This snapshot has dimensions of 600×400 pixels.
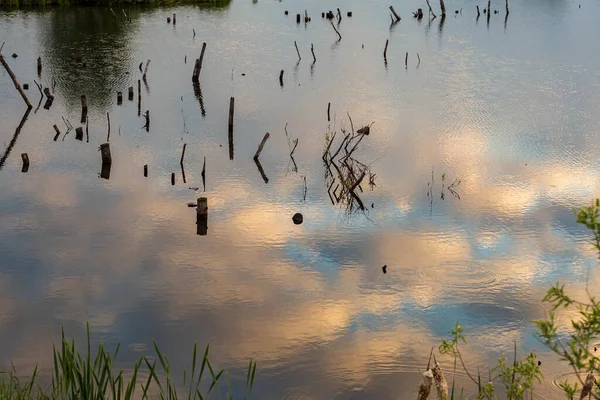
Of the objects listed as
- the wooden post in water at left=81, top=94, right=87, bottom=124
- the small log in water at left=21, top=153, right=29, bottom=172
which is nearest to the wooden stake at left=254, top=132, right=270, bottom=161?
the small log in water at left=21, top=153, right=29, bottom=172

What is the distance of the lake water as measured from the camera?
1631 cm

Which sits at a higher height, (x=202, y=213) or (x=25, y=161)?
(x=25, y=161)

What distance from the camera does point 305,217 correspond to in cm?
2298

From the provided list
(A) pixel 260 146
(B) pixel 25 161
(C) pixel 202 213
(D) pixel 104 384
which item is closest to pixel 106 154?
(B) pixel 25 161

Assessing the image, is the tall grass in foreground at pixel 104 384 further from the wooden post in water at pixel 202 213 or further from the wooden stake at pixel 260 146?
the wooden stake at pixel 260 146

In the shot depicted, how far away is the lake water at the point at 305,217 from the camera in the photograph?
16.3m

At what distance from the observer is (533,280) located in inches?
746

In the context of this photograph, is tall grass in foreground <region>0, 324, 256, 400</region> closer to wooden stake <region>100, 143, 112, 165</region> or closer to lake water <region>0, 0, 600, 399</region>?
lake water <region>0, 0, 600, 399</region>

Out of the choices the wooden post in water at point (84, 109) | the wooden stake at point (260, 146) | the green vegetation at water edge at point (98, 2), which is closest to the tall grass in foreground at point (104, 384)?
the wooden stake at point (260, 146)

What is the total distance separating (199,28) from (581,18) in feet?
99.5

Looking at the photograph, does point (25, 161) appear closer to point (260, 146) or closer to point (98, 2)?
point (260, 146)

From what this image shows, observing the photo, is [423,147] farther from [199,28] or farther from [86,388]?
Answer: [199,28]

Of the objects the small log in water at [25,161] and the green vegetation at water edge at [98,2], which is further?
the green vegetation at water edge at [98,2]

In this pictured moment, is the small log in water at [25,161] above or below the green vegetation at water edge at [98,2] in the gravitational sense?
below
